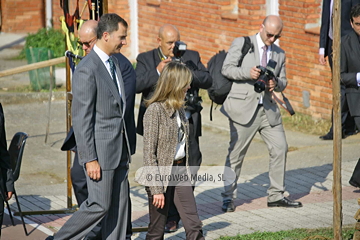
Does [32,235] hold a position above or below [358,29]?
below

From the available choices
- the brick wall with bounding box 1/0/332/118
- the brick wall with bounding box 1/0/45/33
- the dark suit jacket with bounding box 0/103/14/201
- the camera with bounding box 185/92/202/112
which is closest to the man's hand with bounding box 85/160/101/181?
the dark suit jacket with bounding box 0/103/14/201

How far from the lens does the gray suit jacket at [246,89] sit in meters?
7.07

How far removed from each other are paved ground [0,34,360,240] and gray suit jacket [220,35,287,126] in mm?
1022

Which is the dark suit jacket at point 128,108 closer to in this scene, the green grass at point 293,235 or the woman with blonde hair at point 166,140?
the woman with blonde hair at point 166,140

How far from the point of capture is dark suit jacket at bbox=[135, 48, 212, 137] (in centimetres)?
647

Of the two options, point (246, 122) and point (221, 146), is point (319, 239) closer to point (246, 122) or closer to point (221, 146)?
point (246, 122)

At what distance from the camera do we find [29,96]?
13.4m

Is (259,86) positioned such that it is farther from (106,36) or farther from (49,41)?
(49,41)

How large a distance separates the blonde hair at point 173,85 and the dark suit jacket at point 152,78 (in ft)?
3.54

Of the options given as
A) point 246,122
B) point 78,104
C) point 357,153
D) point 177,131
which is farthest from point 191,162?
point 357,153

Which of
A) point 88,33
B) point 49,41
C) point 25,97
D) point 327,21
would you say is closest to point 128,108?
point 88,33

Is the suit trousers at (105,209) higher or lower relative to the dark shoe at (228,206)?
higher

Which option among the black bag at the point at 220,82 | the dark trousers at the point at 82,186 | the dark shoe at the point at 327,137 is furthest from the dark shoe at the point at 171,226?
the dark shoe at the point at 327,137

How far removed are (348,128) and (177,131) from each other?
17.4 feet
